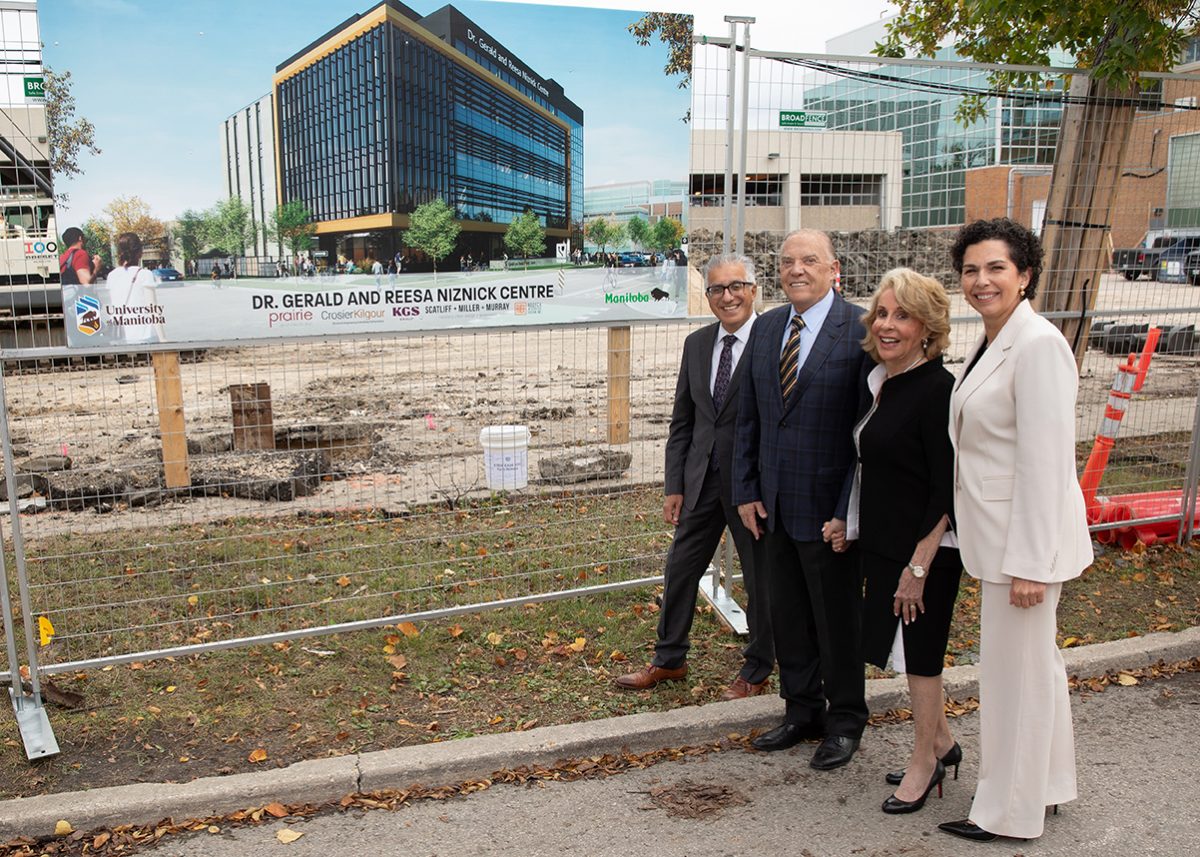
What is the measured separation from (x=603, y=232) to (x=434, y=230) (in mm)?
1311

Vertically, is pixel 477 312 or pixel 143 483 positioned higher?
pixel 477 312

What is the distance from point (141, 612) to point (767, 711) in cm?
373

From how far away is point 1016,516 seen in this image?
3.35 meters

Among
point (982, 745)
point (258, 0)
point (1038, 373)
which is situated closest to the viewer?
point (1038, 373)

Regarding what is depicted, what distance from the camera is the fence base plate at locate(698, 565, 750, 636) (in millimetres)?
5566

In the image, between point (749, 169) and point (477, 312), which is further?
point (477, 312)

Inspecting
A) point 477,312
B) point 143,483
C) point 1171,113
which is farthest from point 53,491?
point 1171,113

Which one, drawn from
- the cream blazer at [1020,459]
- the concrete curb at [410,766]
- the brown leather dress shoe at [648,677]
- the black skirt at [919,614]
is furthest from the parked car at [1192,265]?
the brown leather dress shoe at [648,677]

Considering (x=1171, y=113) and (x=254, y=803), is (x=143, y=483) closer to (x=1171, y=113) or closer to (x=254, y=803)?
(x=254, y=803)

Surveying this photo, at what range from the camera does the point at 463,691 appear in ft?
16.1

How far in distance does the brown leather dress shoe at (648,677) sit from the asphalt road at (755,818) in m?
0.59

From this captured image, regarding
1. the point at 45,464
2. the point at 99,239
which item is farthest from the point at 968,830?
Result: the point at 45,464

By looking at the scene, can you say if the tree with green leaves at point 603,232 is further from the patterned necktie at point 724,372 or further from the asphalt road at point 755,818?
the asphalt road at point 755,818

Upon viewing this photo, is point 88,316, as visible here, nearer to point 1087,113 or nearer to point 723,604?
point 723,604
